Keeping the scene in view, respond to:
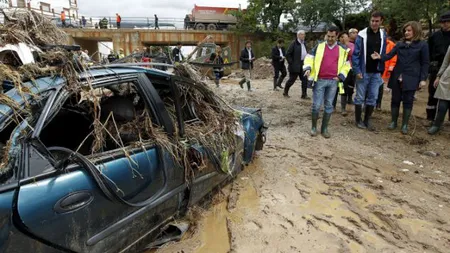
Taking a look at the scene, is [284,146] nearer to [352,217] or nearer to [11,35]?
[352,217]

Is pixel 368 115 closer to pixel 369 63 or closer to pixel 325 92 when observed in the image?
pixel 369 63

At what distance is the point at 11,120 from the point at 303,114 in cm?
605

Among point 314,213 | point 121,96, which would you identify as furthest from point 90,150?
point 314,213

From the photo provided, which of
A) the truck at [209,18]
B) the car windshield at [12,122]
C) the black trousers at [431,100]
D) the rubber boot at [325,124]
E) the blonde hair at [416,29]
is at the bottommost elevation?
the rubber boot at [325,124]

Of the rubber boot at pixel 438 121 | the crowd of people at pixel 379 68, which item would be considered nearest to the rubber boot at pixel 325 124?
the crowd of people at pixel 379 68

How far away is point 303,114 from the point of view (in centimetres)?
701

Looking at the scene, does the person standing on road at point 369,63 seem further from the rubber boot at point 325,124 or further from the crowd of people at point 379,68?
the rubber boot at point 325,124

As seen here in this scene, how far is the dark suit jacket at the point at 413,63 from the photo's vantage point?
5098 mm

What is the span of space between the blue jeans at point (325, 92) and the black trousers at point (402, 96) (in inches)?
45.6

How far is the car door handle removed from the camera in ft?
5.35

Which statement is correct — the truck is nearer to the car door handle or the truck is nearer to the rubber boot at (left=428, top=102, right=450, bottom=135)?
the rubber boot at (left=428, top=102, right=450, bottom=135)

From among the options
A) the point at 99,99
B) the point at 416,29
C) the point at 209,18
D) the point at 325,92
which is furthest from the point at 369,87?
the point at 209,18

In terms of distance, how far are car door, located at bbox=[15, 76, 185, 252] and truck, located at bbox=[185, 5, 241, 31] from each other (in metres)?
28.9

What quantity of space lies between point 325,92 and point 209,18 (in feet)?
87.4
